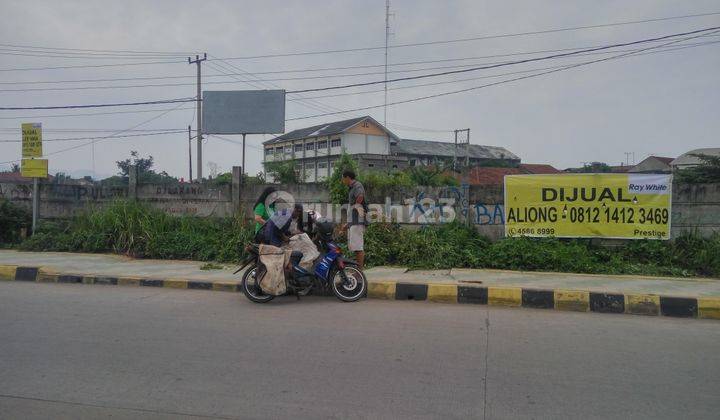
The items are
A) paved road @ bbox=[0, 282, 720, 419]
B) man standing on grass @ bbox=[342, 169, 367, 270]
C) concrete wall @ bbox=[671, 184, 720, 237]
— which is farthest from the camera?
concrete wall @ bbox=[671, 184, 720, 237]

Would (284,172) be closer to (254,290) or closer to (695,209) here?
(254,290)

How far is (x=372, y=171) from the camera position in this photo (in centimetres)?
1045

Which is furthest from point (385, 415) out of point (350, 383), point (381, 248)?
point (381, 248)

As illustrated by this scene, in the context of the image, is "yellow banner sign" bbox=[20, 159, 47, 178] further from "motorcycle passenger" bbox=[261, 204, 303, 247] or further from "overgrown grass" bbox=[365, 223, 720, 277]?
"overgrown grass" bbox=[365, 223, 720, 277]

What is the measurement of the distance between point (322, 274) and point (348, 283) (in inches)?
14.9

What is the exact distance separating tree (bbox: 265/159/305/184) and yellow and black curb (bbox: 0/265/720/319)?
415 cm

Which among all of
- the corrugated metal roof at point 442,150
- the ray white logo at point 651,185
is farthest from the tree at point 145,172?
the corrugated metal roof at point 442,150

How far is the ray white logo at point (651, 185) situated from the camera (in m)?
8.80

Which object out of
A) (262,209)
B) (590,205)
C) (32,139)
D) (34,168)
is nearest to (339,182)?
(262,209)

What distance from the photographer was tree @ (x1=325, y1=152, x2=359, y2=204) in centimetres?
988

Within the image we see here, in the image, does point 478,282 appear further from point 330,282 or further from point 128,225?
point 128,225

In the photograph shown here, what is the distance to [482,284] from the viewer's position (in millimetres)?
7172

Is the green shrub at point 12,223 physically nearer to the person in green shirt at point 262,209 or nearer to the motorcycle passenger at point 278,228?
the person in green shirt at point 262,209

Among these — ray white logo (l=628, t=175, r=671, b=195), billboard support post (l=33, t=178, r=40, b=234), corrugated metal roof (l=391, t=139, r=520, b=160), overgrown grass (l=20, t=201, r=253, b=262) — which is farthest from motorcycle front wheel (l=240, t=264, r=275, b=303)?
corrugated metal roof (l=391, t=139, r=520, b=160)
